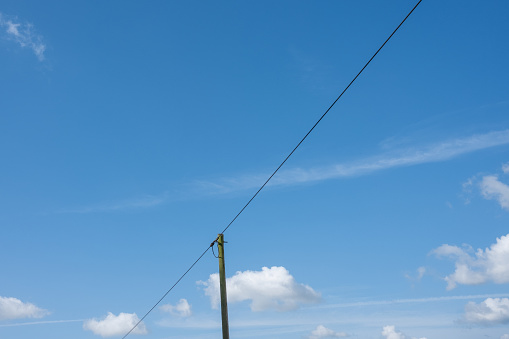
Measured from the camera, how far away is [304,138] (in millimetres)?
14930

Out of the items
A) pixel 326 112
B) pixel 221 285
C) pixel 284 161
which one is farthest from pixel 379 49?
pixel 221 285

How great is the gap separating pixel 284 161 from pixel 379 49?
19.9 feet

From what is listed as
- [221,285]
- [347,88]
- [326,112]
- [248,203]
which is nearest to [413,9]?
[347,88]

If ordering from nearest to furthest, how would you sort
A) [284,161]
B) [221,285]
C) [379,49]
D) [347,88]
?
[379,49], [347,88], [284,161], [221,285]

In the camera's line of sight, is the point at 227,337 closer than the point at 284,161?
No

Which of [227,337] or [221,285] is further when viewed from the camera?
[221,285]

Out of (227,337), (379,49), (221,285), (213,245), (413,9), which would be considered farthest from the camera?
(213,245)

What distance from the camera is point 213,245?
20766 mm

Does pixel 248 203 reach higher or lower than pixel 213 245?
higher

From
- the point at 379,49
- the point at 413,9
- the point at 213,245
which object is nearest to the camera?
the point at 413,9

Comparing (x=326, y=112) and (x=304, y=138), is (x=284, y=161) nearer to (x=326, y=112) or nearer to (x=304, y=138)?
(x=304, y=138)

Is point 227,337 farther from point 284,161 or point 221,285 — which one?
point 284,161

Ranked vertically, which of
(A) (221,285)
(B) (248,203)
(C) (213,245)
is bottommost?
(A) (221,285)

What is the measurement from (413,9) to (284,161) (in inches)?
290
